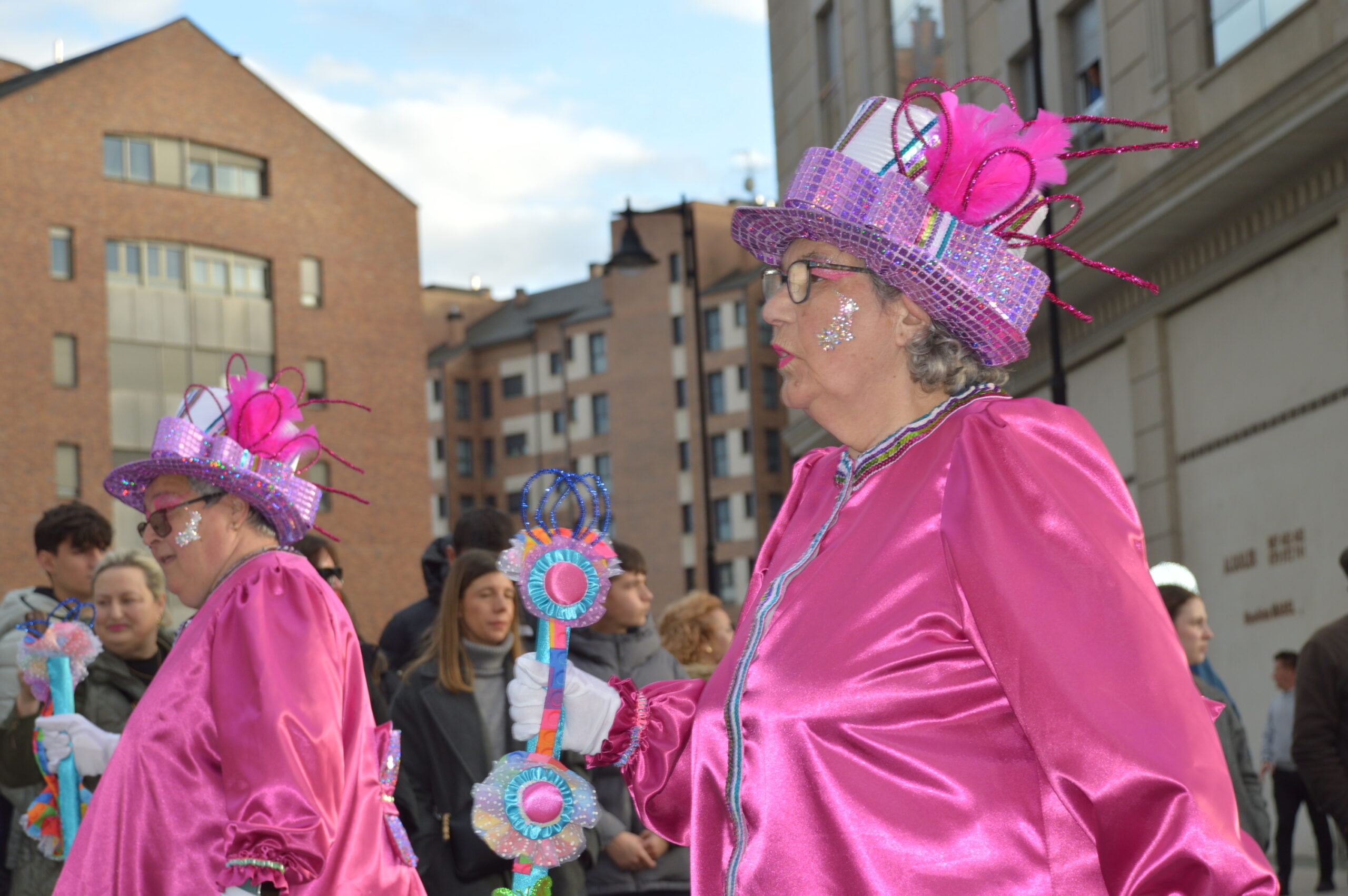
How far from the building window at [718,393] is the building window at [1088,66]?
52.1 m

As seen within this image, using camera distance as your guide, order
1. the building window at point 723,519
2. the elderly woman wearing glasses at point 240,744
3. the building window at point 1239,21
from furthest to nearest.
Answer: the building window at point 723,519 < the building window at point 1239,21 < the elderly woman wearing glasses at point 240,744

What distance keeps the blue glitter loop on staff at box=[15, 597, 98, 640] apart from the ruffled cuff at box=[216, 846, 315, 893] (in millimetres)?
2203

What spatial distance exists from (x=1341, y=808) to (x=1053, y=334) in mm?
6244

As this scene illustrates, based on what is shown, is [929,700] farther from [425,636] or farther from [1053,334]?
[1053,334]

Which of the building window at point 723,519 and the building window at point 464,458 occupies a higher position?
the building window at point 464,458

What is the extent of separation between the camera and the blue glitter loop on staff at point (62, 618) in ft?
19.0

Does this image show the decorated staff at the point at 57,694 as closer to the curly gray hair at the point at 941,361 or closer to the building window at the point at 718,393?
the curly gray hair at the point at 941,361

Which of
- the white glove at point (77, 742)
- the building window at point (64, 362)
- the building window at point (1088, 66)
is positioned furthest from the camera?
the building window at point (64, 362)

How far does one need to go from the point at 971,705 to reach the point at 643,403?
7023 cm

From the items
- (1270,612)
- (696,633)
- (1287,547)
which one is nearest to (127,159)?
(1270,612)

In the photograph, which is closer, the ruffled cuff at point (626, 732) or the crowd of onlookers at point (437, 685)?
the ruffled cuff at point (626, 732)

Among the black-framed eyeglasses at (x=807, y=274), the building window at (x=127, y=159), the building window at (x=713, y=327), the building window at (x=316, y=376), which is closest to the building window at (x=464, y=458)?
the building window at (x=713, y=327)

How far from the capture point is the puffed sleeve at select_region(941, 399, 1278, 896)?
234 centimetres

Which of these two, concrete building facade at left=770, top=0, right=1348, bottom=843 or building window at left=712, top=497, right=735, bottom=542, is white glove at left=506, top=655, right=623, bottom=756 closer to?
concrete building facade at left=770, top=0, right=1348, bottom=843
